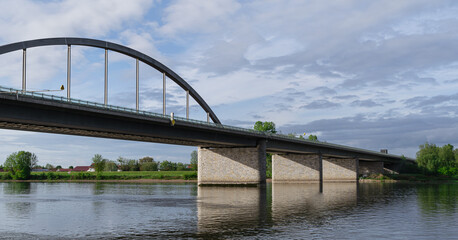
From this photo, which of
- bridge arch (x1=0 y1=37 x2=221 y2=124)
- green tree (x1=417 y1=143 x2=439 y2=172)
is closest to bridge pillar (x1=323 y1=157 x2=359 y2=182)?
green tree (x1=417 y1=143 x2=439 y2=172)

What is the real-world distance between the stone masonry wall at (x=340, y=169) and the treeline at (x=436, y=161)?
2610cm

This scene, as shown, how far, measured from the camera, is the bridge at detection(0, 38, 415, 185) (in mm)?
46228

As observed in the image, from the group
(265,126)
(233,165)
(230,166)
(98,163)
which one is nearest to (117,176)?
(98,163)

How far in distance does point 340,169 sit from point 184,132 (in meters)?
67.5

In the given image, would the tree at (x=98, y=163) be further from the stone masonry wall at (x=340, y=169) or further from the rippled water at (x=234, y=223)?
the rippled water at (x=234, y=223)

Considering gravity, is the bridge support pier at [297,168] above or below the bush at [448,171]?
above

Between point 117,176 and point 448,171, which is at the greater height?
point 448,171

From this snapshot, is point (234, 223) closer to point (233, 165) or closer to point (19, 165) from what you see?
point (233, 165)

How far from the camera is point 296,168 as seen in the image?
357 ft

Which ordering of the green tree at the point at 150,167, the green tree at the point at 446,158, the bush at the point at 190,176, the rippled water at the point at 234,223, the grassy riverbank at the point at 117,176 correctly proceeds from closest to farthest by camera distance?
the rippled water at the point at 234,223 → the bush at the point at 190,176 → the grassy riverbank at the point at 117,176 → the green tree at the point at 446,158 → the green tree at the point at 150,167

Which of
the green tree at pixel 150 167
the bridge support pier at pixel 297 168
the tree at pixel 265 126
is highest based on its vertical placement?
the tree at pixel 265 126

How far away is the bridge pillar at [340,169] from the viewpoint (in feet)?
397

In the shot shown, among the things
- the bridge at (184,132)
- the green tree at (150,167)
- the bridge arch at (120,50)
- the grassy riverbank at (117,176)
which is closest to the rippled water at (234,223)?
the bridge at (184,132)

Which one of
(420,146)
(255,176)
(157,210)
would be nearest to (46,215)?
(157,210)
